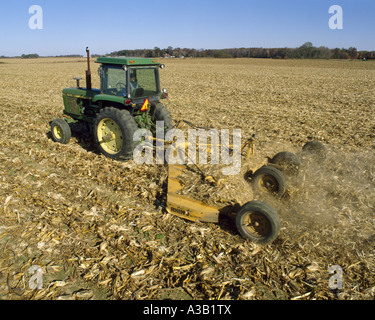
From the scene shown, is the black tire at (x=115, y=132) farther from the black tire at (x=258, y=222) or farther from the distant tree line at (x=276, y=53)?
the distant tree line at (x=276, y=53)

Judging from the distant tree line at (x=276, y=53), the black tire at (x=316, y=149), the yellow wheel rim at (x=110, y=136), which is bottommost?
the black tire at (x=316, y=149)

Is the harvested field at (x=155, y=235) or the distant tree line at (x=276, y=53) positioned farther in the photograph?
the distant tree line at (x=276, y=53)

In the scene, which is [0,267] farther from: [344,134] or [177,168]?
[344,134]

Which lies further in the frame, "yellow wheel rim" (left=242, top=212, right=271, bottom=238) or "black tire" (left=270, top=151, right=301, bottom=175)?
"black tire" (left=270, top=151, right=301, bottom=175)

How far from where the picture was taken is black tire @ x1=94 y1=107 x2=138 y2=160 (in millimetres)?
6293

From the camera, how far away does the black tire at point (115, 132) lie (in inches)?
248

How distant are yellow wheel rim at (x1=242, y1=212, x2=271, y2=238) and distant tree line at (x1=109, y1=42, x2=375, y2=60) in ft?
209

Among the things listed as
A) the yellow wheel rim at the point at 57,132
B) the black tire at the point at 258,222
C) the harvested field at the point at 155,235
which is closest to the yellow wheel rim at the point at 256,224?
the black tire at the point at 258,222

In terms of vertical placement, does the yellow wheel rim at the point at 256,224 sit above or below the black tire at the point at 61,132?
below

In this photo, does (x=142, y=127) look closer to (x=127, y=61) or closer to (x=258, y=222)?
(x=127, y=61)

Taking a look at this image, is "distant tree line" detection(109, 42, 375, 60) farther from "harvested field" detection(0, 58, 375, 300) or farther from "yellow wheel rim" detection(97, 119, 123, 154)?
"harvested field" detection(0, 58, 375, 300)

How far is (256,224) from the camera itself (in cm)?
417

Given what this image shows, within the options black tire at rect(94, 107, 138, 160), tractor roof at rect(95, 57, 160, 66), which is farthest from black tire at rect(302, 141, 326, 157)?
tractor roof at rect(95, 57, 160, 66)
